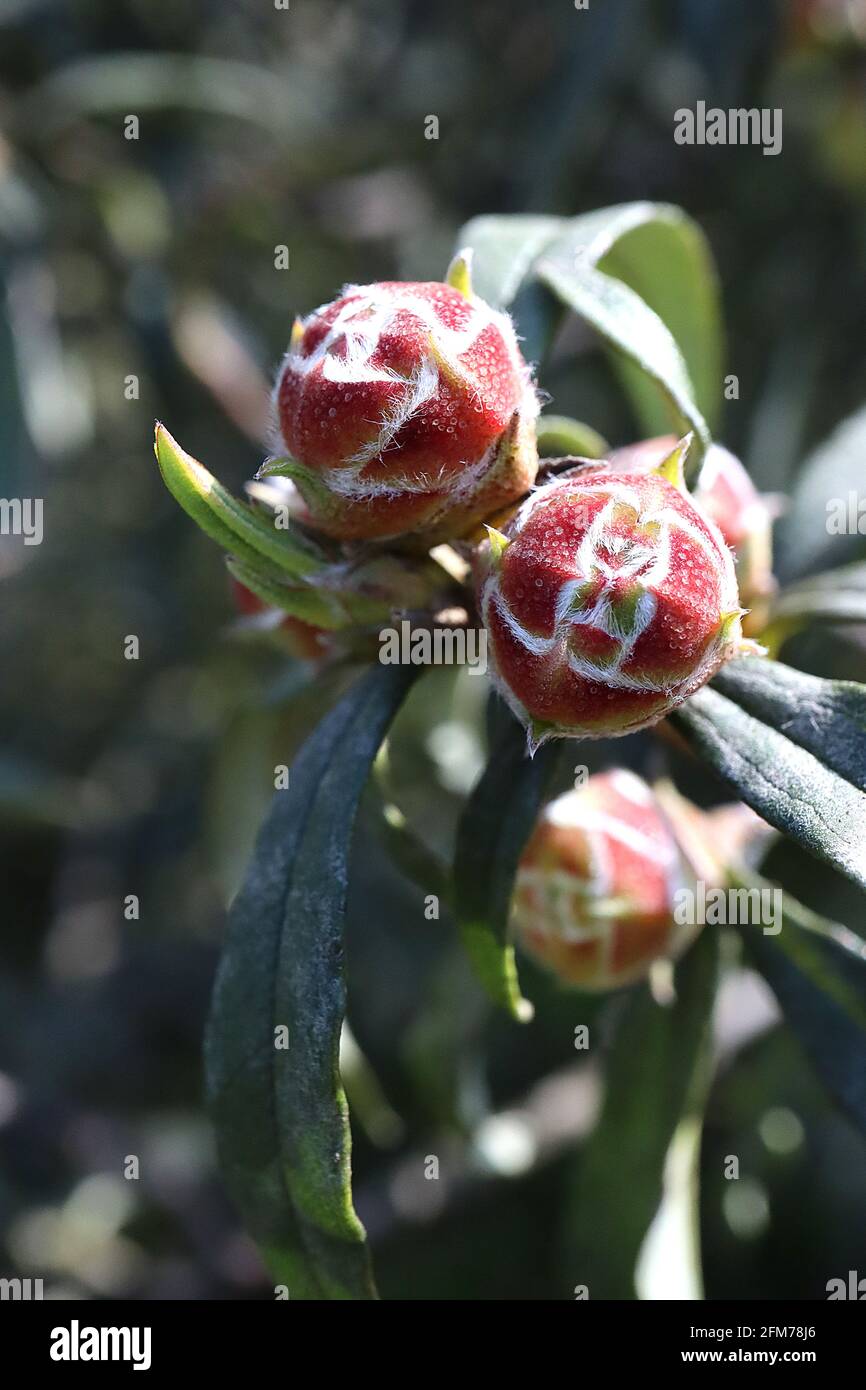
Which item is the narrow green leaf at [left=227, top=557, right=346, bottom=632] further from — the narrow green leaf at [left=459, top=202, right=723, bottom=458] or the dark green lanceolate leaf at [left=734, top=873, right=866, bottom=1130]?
the dark green lanceolate leaf at [left=734, top=873, right=866, bottom=1130]

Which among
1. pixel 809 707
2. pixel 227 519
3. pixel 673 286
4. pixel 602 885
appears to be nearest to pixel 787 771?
pixel 809 707

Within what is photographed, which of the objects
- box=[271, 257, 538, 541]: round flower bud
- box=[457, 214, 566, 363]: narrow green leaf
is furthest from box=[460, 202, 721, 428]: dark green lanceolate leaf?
box=[271, 257, 538, 541]: round flower bud

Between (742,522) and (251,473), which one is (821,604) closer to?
(742,522)

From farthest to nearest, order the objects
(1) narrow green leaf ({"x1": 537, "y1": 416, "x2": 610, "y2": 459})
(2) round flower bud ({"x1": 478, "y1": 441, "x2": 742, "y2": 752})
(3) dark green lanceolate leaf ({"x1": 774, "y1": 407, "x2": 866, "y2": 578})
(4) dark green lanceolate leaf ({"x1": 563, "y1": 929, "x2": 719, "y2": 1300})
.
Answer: (3) dark green lanceolate leaf ({"x1": 774, "y1": 407, "x2": 866, "y2": 578}) → (4) dark green lanceolate leaf ({"x1": 563, "y1": 929, "x2": 719, "y2": 1300}) → (1) narrow green leaf ({"x1": 537, "y1": 416, "x2": 610, "y2": 459}) → (2) round flower bud ({"x1": 478, "y1": 441, "x2": 742, "y2": 752})
